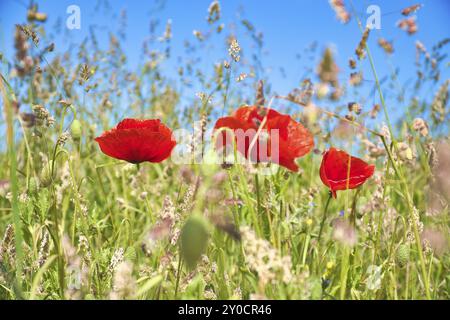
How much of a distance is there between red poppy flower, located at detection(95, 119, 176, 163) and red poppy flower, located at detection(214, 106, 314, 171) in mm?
129

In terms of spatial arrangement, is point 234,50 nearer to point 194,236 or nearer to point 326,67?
point 326,67

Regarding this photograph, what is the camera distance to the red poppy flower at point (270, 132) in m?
0.65

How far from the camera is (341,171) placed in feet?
2.57

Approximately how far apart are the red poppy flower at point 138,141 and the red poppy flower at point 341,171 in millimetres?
227

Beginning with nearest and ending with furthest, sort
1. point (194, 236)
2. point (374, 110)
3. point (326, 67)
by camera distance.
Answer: point (194, 236) < point (326, 67) < point (374, 110)

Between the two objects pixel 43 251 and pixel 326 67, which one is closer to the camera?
pixel 326 67

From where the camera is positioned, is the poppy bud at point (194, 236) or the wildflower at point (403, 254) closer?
the poppy bud at point (194, 236)

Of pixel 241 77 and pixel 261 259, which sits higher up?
pixel 241 77

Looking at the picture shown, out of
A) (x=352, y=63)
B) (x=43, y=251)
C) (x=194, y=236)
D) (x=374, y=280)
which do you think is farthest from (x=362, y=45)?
(x=43, y=251)

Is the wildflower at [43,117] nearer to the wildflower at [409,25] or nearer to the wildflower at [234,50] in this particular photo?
the wildflower at [234,50]

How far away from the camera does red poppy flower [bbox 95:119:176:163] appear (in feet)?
2.48

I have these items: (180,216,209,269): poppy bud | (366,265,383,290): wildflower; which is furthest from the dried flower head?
(180,216,209,269): poppy bud

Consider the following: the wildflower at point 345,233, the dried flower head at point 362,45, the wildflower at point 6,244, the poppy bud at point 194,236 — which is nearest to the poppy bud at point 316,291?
the wildflower at point 345,233

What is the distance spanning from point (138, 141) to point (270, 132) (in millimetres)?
212
